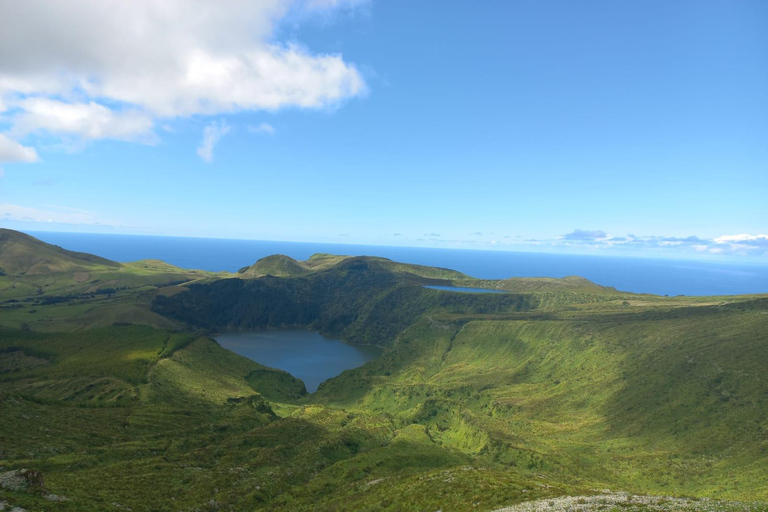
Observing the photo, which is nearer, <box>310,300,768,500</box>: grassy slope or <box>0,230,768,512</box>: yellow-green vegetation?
<box>0,230,768,512</box>: yellow-green vegetation

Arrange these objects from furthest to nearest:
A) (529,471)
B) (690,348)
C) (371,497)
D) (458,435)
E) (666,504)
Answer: (690,348)
(458,435)
(529,471)
(371,497)
(666,504)

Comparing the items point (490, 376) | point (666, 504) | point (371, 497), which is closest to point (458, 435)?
point (490, 376)

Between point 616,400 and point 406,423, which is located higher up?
point 616,400

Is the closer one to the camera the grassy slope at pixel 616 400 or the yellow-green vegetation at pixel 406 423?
the yellow-green vegetation at pixel 406 423

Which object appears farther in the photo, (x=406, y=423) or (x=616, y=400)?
(x=406, y=423)

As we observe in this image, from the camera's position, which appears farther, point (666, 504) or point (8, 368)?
point (8, 368)

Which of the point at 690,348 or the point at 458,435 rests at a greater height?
the point at 690,348

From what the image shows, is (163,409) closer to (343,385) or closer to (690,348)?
(343,385)

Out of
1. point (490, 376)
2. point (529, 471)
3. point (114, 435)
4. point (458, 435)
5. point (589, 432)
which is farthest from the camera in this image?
point (490, 376)
